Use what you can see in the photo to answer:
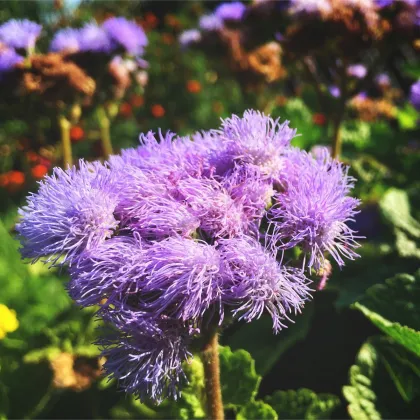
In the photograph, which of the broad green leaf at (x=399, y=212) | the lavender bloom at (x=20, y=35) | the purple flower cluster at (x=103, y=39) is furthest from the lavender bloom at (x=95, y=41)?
the broad green leaf at (x=399, y=212)

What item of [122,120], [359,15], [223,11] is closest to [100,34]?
[223,11]

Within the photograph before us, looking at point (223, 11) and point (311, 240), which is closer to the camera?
point (311, 240)

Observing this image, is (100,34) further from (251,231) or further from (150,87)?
(150,87)

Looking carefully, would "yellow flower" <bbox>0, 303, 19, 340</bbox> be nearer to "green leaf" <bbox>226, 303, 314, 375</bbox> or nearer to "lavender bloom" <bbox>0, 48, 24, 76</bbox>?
"green leaf" <bbox>226, 303, 314, 375</bbox>

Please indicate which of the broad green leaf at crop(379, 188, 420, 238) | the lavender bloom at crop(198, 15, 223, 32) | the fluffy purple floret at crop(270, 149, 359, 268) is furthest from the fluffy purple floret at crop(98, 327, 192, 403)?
the lavender bloom at crop(198, 15, 223, 32)

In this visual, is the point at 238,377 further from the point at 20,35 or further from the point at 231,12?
the point at 231,12

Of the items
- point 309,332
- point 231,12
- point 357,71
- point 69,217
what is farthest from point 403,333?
point 231,12
